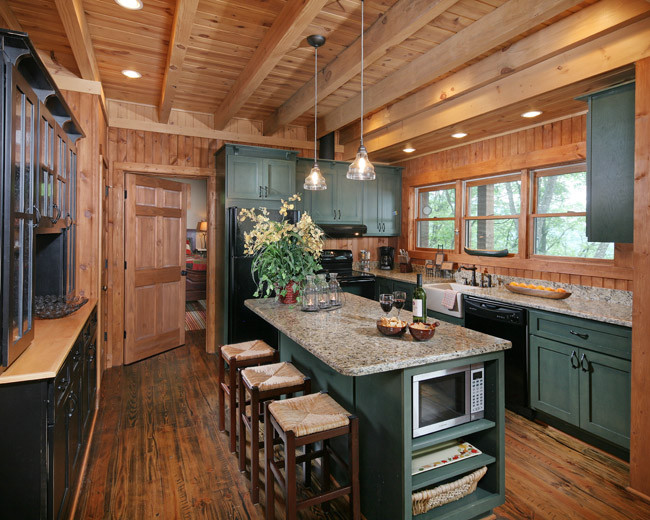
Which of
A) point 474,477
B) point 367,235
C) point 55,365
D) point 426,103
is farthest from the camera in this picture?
point 367,235

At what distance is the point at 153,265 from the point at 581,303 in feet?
14.2

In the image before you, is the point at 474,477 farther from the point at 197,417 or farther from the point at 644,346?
the point at 197,417

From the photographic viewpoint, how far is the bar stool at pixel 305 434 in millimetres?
1720

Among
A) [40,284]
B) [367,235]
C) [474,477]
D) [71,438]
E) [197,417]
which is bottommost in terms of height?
[197,417]

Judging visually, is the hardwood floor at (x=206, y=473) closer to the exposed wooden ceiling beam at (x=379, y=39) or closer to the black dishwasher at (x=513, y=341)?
the black dishwasher at (x=513, y=341)

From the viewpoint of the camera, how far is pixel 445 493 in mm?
1844

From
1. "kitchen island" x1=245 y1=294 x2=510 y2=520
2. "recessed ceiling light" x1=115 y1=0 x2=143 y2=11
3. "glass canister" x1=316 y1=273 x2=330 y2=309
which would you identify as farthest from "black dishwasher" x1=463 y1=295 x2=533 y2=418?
"recessed ceiling light" x1=115 y1=0 x2=143 y2=11

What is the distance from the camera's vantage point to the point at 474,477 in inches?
75.2

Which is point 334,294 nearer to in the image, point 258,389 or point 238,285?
point 258,389

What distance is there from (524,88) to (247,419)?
302cm

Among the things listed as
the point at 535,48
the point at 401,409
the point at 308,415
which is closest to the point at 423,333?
the point at 401,409

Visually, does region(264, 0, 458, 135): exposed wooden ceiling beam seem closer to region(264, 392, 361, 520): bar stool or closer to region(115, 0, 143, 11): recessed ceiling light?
region(115, 0, 143, 11): recessed ceiling light

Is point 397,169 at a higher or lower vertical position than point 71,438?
higher

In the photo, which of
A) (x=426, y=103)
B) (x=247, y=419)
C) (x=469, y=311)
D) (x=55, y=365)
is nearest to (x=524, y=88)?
(x=426, y=103)
